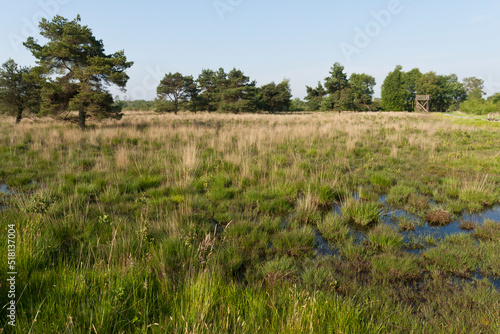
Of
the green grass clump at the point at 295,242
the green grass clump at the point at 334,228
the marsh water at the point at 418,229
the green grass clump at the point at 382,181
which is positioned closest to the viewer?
the green grass clump at the point at 295,242

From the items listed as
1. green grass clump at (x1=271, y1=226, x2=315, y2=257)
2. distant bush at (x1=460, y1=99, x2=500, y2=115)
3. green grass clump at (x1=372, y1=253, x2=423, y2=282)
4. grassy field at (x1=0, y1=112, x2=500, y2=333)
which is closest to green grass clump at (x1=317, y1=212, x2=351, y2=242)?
grassy field at (x1=0, y1=112, x2=500, y2=333)

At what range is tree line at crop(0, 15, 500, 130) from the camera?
10836 mm

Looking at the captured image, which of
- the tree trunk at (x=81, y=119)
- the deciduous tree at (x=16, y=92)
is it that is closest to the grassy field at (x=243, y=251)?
the tree trunk at (x=81, y=119)

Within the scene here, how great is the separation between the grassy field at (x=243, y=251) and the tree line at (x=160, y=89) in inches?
275

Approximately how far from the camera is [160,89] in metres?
37.0

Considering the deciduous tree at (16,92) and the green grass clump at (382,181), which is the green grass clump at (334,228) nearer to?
the green grass clump at (382,181)

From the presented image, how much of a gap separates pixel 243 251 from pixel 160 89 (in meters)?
39.7

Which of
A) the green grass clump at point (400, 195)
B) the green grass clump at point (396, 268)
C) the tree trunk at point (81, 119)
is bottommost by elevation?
the green grass clump at point (396, 268)

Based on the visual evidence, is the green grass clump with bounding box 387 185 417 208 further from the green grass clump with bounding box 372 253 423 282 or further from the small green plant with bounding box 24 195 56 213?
the small green plant with bounding box 24 195 56 213

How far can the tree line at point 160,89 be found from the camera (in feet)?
35.6

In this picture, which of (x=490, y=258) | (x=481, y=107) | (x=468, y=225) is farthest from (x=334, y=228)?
(x=481, y=107)

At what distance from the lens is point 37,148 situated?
7.58 meters

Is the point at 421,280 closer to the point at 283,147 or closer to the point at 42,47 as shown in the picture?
the point at 283,147

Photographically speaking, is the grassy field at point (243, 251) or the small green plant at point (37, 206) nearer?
the grassy field at point (243, 251)
